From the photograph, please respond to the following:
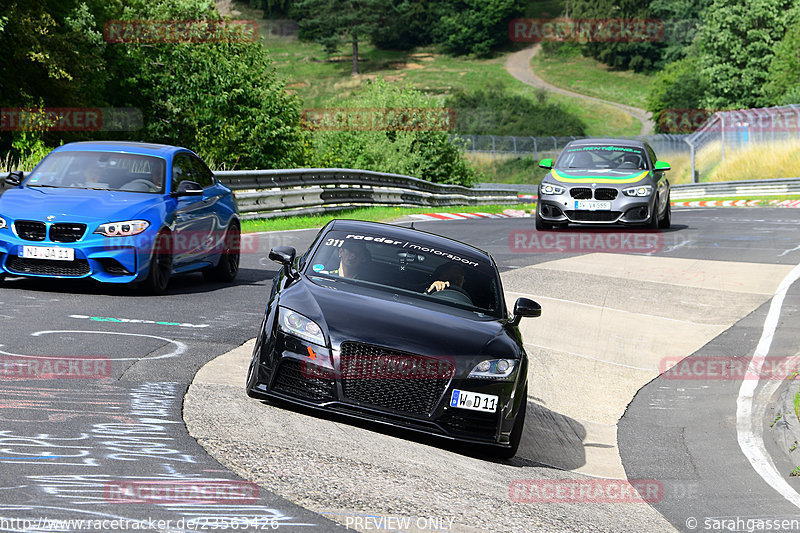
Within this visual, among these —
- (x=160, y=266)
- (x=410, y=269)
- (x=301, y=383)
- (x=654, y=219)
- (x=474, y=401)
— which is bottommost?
(x=654, y=219)

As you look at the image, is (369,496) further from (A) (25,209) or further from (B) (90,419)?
(A) (25,209)

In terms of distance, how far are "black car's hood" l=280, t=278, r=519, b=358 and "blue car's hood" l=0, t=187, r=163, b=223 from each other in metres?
4.06

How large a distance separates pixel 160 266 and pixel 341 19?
13079 cm

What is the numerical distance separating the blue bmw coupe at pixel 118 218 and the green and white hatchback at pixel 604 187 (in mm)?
8802

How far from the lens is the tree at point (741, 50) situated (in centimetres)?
8956

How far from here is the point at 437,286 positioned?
26.5 ft

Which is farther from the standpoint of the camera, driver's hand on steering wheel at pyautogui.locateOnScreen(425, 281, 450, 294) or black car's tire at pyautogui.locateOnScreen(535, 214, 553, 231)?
black car's tire at pyautogui.locateOnScreen(535, 214, 553, 231)

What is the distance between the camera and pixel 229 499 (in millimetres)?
5023

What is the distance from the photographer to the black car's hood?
22.3 ft

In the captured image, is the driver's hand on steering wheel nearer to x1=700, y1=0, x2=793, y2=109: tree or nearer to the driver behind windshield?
the driver behind windshield

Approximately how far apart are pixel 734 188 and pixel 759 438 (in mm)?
40093

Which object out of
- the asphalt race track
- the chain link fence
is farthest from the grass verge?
the chain link fence

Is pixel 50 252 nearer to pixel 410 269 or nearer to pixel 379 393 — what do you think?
pixel 410 269

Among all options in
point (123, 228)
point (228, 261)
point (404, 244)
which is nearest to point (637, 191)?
point (228, 261)
